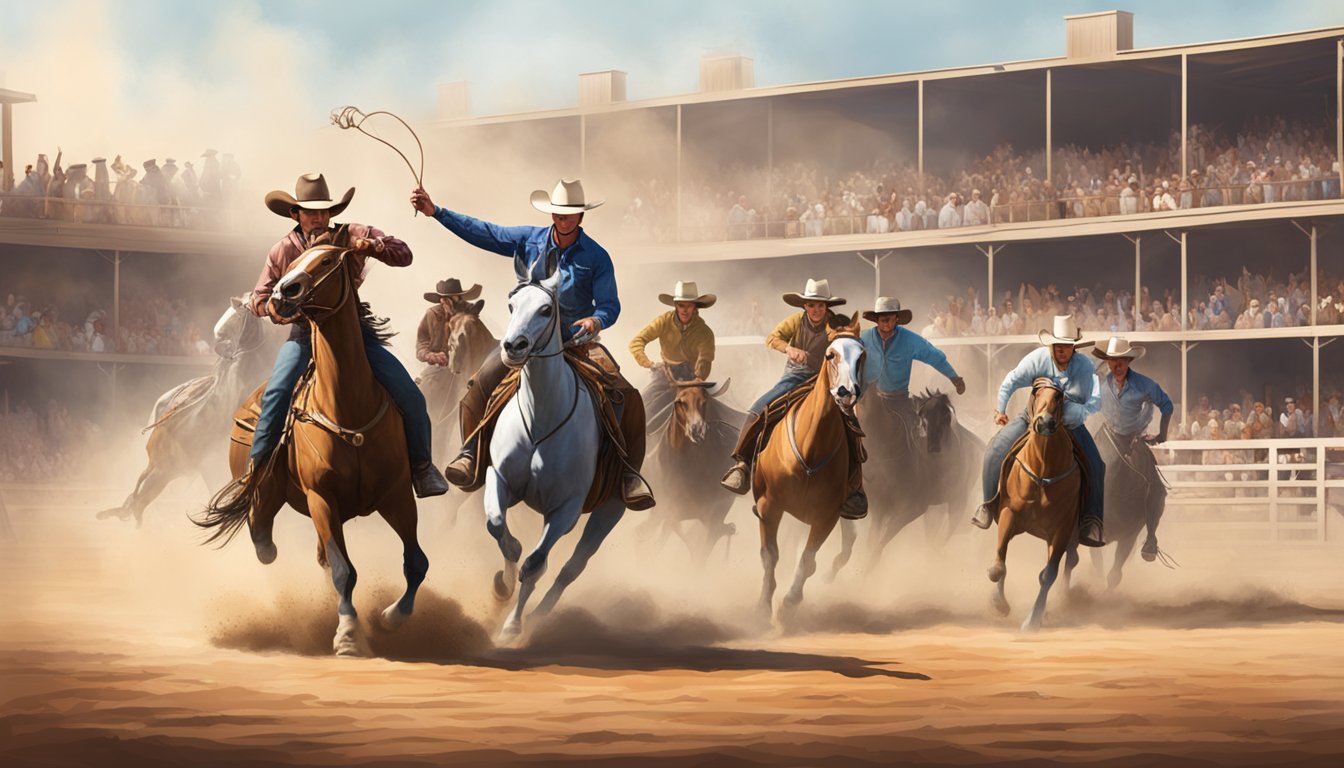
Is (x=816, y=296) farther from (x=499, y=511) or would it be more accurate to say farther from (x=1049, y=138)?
(x=1049, y=138)

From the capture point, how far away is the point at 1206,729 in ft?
28.5

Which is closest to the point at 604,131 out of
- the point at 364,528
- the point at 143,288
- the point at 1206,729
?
the point at 143,288

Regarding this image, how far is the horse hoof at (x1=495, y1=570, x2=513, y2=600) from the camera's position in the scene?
11727mm

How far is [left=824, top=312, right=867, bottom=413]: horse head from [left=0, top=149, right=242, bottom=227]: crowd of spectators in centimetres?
2896

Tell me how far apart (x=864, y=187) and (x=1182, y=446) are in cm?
1468

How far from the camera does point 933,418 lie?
52.7ft

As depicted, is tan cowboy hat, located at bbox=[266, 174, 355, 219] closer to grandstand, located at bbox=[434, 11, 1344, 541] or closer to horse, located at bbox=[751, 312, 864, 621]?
horse, located at bbox=[751, 312, 864, 621]

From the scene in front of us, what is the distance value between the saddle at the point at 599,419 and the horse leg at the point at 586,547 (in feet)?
0.29

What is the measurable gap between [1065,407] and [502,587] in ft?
14.1

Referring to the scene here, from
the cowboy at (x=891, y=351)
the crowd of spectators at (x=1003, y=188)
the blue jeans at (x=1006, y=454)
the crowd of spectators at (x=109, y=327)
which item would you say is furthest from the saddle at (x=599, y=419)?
the crowd of spectators at (x=109, y=327)

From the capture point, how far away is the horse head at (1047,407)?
42.9 ft

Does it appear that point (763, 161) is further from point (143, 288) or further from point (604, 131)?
point (143, 288)

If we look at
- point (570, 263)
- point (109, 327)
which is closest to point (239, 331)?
point (570, 263)

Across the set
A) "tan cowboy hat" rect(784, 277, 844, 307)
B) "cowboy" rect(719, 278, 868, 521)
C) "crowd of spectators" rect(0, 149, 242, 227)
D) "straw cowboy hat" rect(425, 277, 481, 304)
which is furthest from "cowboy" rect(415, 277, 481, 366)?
"crowd of spectators" rect(0, 149, 242, 227)
